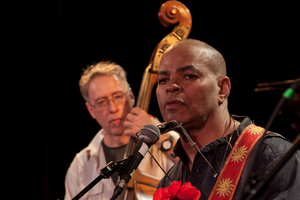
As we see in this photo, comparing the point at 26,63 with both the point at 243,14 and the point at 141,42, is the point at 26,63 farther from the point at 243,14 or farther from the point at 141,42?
the point at 243,14

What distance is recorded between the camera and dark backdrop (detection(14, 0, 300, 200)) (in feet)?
11.2

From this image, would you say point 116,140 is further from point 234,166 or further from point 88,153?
point 234,166

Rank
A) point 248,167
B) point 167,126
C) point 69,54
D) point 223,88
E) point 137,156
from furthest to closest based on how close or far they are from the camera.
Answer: point 69,54
point 223,88
point 167,126
point 248,167
point 137,156

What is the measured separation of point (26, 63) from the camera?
388 centimetres

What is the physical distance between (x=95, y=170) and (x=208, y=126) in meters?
1.68

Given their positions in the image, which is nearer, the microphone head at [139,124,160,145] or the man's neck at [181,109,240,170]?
the microphone head at [139,124,160,145]

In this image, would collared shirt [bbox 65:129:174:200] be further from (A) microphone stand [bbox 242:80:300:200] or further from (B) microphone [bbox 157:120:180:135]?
(A) microphone stand [bbox 242:80:300:200]

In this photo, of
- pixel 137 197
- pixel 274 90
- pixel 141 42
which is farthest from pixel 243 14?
pixel 137 197

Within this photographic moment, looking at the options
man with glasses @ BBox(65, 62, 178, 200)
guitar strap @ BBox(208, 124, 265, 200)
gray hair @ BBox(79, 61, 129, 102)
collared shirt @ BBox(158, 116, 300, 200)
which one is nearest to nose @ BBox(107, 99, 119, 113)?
man with glasses @ BBox(65, 62, 178, 200)

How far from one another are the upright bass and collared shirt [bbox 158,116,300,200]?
521mm

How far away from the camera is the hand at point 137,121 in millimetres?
2581

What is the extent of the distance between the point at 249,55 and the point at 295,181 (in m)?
2.10

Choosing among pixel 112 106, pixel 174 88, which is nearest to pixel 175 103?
pixel 174 88

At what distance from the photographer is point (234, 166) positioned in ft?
4.89
